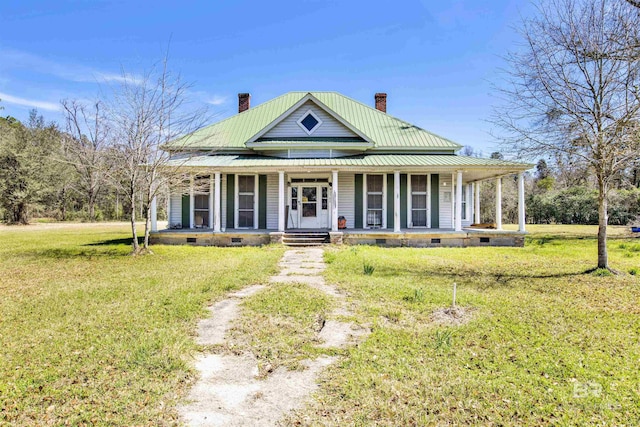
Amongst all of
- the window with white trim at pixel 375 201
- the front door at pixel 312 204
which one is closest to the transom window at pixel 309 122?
the front door at pixel 312 204

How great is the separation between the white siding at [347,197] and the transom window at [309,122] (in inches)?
103

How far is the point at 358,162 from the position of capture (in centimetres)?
1575

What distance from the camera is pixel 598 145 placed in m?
8.29

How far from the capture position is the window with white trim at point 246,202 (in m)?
16.8

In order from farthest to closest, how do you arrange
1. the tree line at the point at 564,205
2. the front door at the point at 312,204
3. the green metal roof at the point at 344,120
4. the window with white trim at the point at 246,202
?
the tree line at the point at 564,205 → the green metal roof at the point at 344,120 → the front door at the point at 312,204 → the window with white trim at the point at 246,202

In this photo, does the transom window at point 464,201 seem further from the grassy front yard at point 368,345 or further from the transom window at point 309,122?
the grassy front yard at point 368,345

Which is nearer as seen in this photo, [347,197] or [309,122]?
[347,197]

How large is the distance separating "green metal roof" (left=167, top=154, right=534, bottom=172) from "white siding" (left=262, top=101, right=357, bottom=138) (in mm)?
1288

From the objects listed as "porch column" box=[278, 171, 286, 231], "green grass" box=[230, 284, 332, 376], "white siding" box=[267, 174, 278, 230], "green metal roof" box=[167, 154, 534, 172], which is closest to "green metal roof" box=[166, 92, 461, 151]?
"green metal roof" box=[167, 154, 534, 172]

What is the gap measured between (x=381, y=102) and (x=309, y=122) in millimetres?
6625

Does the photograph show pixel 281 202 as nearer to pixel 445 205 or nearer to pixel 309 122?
pixel 309 122

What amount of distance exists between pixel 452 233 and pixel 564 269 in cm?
541

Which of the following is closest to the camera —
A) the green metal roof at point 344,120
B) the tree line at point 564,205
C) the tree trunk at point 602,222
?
the tree trunk at point 602,222

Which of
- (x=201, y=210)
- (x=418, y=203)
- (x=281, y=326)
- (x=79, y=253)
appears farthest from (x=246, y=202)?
(x=281, y=326)
